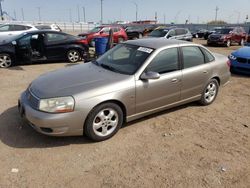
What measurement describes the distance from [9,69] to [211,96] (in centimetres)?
692

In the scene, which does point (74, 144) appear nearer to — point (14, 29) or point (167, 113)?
point (167, 113)

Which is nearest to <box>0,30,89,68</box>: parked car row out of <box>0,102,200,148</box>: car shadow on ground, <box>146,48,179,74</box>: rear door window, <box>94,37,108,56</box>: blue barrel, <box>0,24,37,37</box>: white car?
<box>94,37,108,56</box>: blue barrel

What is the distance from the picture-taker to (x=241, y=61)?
791cm

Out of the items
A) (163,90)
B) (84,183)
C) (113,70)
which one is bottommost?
(84,183)

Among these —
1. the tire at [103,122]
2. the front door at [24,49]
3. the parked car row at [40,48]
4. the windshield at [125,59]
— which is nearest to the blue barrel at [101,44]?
the parked car row at [40,48]

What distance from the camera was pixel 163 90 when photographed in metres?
4.19

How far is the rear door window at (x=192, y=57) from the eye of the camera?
4.57 meters

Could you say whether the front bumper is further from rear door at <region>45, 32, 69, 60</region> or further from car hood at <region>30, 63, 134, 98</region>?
rear door at <region>45, 32, 69, 60</region>

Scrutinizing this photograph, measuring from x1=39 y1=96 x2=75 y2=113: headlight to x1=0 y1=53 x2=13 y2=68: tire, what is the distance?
6365 millimetres

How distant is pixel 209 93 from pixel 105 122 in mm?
2705

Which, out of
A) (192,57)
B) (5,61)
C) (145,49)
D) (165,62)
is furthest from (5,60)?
(192,57)

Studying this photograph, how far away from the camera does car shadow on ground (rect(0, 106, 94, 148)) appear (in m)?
3.57

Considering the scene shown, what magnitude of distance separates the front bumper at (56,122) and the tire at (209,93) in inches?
114

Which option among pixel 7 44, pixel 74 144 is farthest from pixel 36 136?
pixel 7 44
